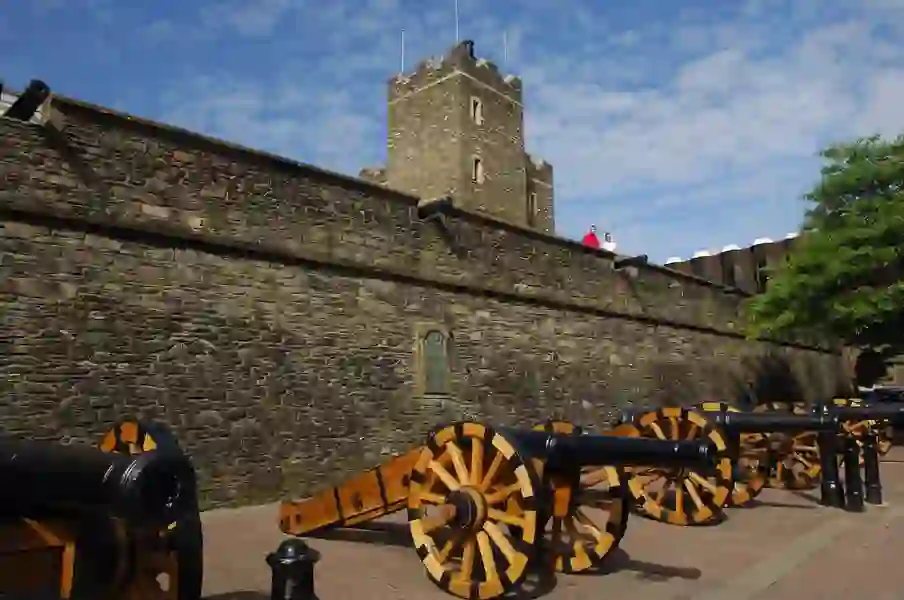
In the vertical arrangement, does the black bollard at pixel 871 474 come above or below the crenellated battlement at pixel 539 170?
below

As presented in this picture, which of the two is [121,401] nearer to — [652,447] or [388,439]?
[388,439]

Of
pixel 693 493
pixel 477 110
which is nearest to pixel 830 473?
pixel 693 493

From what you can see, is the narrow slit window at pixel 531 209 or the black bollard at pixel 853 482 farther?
the narrow slit window at pixel 531 209

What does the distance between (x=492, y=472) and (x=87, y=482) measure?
2.50 m

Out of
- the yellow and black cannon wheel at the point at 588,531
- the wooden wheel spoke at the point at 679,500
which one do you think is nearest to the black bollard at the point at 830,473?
the wooden wheel spoke at the point at 679,500

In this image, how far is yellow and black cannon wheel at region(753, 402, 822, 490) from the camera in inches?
392

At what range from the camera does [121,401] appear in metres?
7.89

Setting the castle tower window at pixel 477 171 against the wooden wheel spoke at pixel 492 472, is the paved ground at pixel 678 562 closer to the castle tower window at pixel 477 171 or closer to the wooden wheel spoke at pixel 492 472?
the wooden wheel spoke at pixel 492 472

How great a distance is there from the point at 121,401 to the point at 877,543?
737 centimetres

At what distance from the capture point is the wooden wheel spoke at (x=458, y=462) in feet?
16.2

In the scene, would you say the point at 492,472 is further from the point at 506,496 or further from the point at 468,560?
the point at 468,560

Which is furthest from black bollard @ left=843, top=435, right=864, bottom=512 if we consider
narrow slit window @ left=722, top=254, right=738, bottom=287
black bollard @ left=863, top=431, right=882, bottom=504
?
narrow slit window @ left=722, top=254, right=738, bottom=287

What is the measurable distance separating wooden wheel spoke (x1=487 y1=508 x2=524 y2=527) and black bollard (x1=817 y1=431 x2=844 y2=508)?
18.2 ft

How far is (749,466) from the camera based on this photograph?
938 centimetres
